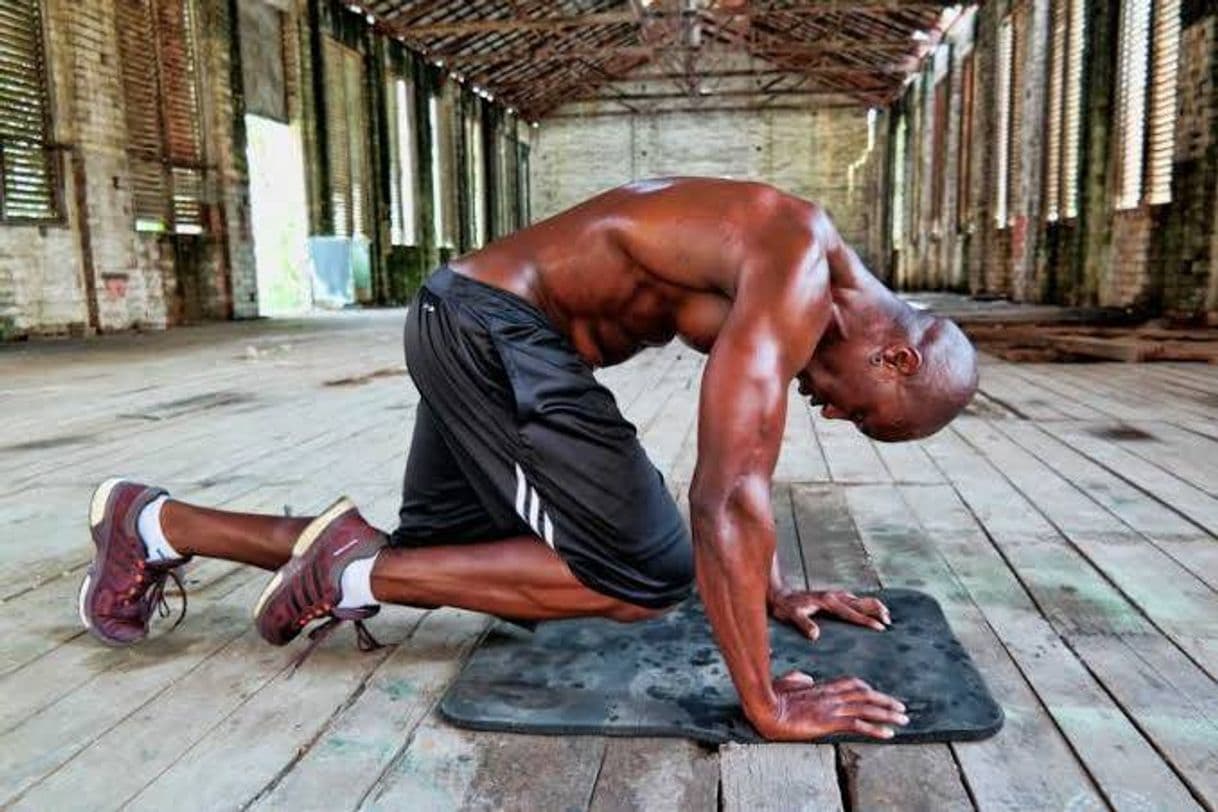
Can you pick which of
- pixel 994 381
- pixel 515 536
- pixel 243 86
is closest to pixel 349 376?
pixel 994 381

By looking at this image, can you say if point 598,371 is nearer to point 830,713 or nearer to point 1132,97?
point 830,713

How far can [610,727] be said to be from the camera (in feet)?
4.78

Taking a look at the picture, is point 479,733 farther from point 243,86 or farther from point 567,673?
point 243,86

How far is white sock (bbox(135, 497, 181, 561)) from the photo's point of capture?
1920mm

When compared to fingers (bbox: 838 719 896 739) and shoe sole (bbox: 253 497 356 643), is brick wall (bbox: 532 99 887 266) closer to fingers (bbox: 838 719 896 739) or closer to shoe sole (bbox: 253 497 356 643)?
shoe sole (bbox: 253 497 356 643)

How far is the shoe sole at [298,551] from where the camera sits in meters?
1.76

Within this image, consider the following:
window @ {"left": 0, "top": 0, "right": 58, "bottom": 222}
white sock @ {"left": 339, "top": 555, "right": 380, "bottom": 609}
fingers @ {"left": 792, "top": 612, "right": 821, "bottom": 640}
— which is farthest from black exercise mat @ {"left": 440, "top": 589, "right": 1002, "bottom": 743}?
window @ {"left": 0, "top": 0, "right": 58, "bottom": 222}

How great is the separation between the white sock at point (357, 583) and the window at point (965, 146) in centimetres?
1590

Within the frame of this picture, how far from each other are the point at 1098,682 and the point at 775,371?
Result: 2.76 ft

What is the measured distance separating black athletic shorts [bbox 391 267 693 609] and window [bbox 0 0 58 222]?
8736mm

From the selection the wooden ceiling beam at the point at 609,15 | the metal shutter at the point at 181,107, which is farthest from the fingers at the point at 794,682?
the wooden ceiling beam at the point at 609,15

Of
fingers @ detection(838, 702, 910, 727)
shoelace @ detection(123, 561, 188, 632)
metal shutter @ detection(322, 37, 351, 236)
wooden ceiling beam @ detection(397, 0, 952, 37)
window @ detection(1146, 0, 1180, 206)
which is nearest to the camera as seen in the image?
fingers @ detection(838, 702, 910, 727)

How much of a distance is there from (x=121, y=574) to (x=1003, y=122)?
14.3 metres

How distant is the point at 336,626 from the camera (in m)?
1.83
